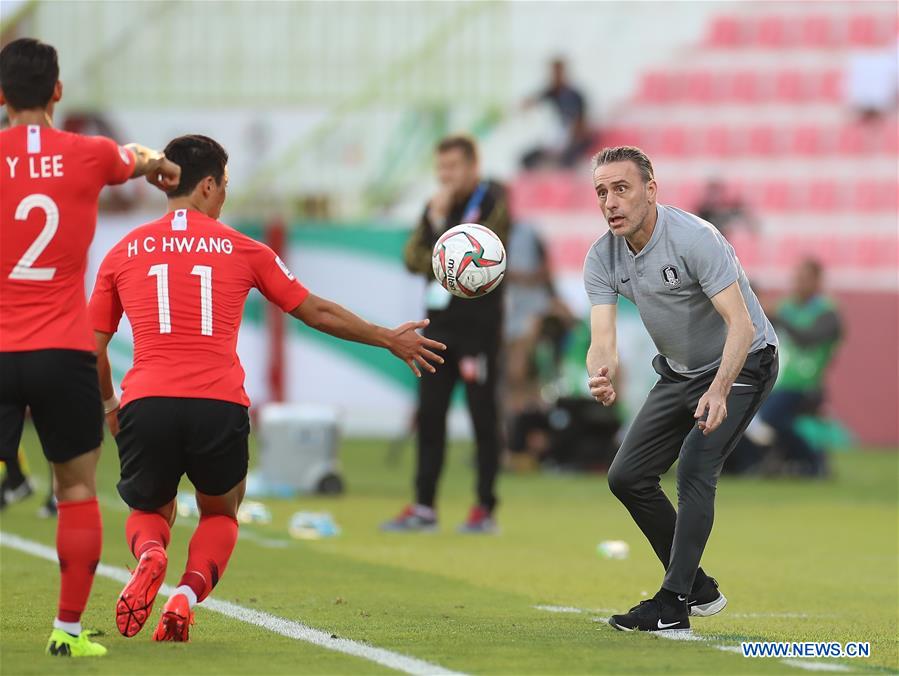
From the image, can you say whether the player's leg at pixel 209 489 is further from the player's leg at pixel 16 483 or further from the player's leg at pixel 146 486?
the player's leg at pixel 16 483

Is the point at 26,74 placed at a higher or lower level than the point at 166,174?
higher

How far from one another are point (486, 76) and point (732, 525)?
604 inches

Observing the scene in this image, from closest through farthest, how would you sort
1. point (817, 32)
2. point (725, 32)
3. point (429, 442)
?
point (429, 442) → point (817, 32) → point (725, 32)

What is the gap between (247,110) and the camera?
2567 centimetres

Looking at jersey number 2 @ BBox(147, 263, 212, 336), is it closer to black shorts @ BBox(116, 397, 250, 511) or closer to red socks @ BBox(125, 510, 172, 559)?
black shorts @ BBox(116, 397, 250, 511)

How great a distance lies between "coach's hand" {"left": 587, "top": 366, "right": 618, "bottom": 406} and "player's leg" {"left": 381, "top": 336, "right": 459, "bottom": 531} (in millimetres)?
4134

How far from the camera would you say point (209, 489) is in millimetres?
6188

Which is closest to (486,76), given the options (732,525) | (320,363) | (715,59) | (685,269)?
(715,59)

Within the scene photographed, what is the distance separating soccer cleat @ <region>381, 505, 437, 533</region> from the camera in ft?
34.9

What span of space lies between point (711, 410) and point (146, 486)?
2148mm

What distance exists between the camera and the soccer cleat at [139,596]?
19.2ft

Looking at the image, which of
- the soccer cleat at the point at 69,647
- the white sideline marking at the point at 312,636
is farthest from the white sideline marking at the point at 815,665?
the soccer cleat at the point at 69,647

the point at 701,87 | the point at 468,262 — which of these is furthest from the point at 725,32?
the point at 468,262

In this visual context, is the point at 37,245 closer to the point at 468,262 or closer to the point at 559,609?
the point at 468,262
